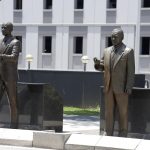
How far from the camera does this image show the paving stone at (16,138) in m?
10.6

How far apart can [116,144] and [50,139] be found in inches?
50.2

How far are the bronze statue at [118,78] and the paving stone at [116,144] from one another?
3.23ft

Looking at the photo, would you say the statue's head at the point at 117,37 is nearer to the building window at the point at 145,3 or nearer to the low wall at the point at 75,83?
the low wall at the point at 75,83

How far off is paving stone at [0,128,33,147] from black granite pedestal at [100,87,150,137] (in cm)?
190

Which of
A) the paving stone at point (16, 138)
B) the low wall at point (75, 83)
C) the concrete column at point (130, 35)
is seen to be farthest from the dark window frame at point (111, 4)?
the paving stone at point (16, 138)

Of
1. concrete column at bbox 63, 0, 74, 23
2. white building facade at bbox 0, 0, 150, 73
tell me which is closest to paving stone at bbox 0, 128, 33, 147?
white building facade at bbox 0, 0, 150, 73

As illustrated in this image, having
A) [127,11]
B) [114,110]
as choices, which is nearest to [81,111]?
[114,110]

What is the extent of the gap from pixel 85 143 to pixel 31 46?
33.6 metres

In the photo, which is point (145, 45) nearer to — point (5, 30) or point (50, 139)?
point (5, 30)

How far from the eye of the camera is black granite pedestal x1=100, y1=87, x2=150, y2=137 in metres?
11.2

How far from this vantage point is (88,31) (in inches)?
1618

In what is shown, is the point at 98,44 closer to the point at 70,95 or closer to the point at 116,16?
the point at 116,16

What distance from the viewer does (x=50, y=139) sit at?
10180 mm

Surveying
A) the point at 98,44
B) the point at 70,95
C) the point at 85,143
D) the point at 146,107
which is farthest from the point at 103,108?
the point at 98,44
